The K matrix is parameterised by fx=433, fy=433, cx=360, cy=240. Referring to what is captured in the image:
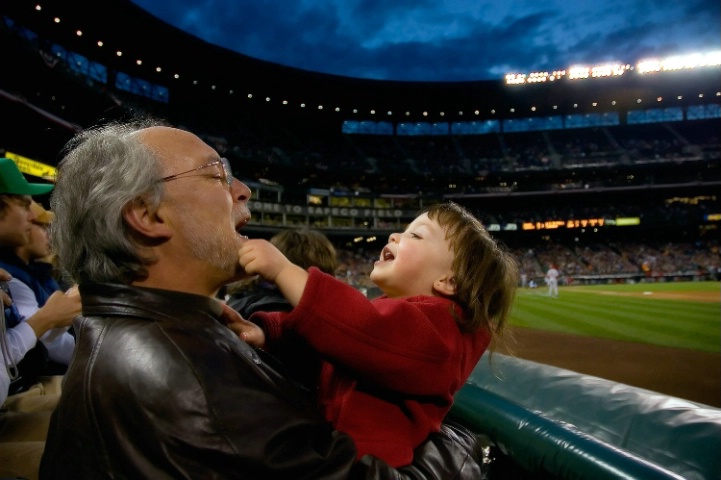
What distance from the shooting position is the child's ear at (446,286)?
205 cm

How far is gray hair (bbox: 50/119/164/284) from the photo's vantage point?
1286mm

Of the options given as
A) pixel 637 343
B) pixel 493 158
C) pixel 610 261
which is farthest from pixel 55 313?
pixel 493 158

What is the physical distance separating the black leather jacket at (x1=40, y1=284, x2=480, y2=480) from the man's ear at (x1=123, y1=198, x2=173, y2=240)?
0.69 ft

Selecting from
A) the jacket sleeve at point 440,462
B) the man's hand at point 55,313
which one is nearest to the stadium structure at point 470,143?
the man's hand at point 55,313

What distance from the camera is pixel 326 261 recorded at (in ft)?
11.5

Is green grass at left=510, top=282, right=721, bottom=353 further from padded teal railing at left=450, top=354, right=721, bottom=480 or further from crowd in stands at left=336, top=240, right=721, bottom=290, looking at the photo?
crowd in stands at left=336, top=240, right=721, bottom=290

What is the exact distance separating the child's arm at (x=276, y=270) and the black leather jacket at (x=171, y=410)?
318mm

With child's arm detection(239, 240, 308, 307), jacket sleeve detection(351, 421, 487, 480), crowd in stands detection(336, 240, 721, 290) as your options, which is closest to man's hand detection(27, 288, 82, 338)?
child's arm detection(239, 240, 308, 307)

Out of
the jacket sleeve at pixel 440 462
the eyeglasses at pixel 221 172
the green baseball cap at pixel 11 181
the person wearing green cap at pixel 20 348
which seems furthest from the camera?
the green baseball cap at pixel 11 181

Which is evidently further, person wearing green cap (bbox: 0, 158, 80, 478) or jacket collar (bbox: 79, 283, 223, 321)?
person wearing green cap (bbox: 0, 158, 80, 478)

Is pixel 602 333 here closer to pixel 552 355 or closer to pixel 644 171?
pixel 552 355

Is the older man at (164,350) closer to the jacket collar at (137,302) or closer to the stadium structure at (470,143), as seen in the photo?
the jacket collar at (137,302)

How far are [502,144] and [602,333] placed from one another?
44825mm

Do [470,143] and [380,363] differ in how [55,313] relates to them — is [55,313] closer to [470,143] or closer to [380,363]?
[380,363]
